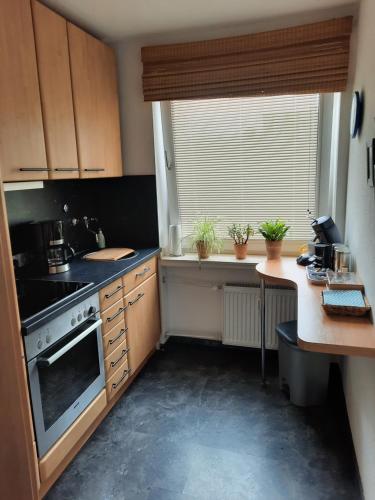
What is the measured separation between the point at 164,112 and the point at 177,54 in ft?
1.38

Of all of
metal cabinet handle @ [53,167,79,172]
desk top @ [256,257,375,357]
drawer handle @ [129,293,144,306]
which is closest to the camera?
desk top @ [256,257,375,357]

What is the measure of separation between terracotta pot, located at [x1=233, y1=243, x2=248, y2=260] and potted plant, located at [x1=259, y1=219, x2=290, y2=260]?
197 mm

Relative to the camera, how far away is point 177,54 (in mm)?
2566

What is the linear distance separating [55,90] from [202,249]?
1435 mm

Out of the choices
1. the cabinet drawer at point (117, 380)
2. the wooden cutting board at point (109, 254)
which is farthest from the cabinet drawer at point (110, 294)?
the cabinet drawer at point (117, 380)

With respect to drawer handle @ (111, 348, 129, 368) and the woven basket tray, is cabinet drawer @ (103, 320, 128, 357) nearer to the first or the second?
drawer handle @ (111, 348, 129, 368)

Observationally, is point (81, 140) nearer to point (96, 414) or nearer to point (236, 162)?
point (236, 162)

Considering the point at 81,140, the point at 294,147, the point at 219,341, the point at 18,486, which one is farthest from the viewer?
the point at 219,341

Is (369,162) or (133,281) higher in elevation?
(369,162)

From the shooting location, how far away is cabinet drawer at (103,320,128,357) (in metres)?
2.16

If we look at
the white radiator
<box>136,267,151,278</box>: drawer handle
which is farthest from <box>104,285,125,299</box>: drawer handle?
the white radiator

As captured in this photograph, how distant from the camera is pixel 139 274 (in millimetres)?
2557

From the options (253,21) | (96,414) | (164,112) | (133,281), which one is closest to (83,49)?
(164,112)

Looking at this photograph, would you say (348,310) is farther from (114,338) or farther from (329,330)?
(114,338)
